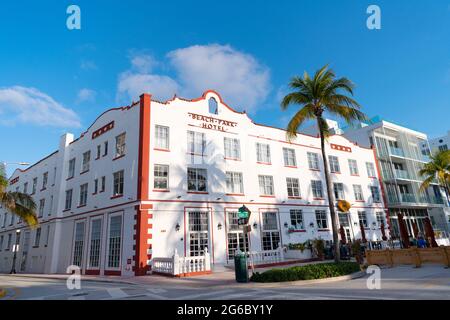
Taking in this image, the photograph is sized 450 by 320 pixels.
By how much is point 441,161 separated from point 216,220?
29777 mm

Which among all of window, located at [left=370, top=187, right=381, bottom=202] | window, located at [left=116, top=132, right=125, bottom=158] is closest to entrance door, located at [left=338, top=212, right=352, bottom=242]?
window, located at [left=370, top=187, right=381, bottom=202]

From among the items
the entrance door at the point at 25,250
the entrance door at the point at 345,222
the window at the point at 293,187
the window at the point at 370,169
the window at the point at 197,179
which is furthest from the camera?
the window at the point at 370,169

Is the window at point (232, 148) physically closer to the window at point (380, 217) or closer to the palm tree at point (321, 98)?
the palm tree at point (321, 98)

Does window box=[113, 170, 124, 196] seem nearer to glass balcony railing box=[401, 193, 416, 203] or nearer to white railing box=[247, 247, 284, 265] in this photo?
white railing box=[247, 247, 284, 265]

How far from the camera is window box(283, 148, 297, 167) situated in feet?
98.6

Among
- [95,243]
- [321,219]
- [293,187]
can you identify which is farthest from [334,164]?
[95,243]

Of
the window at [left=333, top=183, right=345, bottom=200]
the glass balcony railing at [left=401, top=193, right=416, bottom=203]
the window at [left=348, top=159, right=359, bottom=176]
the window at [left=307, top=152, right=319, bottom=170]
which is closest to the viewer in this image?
the window at [left=307, top=152, right=319, bottom=170]

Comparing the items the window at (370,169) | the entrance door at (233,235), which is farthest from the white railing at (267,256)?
the window at (370,169)

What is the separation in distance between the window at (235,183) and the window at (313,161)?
377 inches

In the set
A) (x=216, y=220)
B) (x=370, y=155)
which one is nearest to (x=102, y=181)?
(x=216, y=220)

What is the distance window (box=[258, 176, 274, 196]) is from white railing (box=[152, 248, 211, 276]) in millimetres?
9919

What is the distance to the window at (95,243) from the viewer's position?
22891mm
